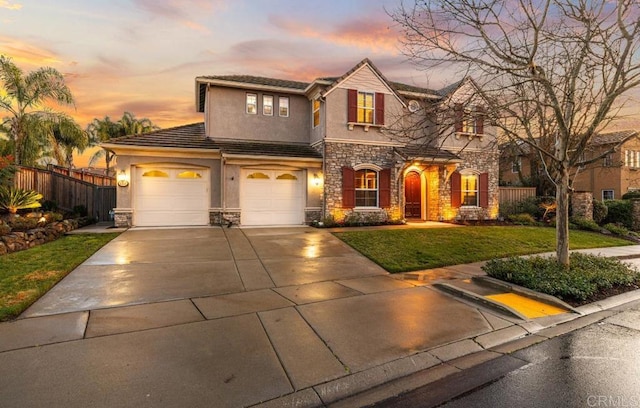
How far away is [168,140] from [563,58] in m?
13.9

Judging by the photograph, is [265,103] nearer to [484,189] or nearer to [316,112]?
[316,112]

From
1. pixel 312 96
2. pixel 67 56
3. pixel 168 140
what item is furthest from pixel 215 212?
pixel 67 56

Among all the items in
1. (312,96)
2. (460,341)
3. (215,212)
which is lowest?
(460,341)

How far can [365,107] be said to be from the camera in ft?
51.0

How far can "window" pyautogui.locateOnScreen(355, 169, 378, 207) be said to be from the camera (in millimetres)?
15633

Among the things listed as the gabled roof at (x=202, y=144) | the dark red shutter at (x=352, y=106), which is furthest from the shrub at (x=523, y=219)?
the gabled roof at (x=202, y=144)

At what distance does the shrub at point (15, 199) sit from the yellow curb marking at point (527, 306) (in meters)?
13.8

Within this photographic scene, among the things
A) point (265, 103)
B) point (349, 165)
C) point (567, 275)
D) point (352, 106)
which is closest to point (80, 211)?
point (265, 103)

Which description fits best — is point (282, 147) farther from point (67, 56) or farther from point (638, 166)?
point (638, 166)

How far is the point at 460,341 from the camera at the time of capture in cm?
438

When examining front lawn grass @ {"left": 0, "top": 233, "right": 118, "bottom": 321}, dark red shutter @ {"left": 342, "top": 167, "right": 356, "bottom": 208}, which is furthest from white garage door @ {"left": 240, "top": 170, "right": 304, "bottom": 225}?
front lawn grass @ {"left": 0, "top": 233, "right": 118, "bottom": 321}

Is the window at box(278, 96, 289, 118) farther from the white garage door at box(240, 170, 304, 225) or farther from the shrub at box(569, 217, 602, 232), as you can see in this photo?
the shrub at box(569, 217, 602, 232)

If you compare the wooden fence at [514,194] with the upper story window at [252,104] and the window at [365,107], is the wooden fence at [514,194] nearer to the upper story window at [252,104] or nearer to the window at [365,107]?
the window at [365,107]

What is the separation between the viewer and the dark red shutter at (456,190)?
1730cm
